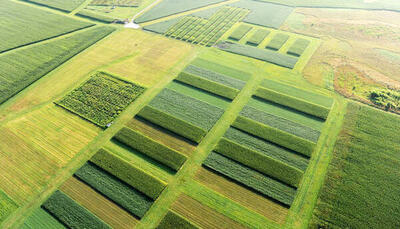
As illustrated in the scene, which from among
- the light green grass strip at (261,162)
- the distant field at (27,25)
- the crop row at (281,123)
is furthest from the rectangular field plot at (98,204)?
the distant field at (27,25)

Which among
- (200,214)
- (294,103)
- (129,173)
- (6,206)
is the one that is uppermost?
(294,103)

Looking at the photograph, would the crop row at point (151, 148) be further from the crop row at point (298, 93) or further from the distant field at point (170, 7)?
the distant field at point (170, 7)

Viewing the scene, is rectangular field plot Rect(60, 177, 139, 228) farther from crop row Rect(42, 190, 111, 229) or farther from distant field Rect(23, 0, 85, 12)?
distant field Rect(23, 0, 85, 12)

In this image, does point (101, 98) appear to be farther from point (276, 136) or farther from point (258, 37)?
point (258, 37)

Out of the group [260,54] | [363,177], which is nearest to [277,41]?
[260,54]

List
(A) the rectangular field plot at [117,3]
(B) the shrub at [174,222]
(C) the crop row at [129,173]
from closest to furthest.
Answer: (B) the shrub at [174,222]
(C) the crop row at [129,173]
(A) the rectangular field plot at [117,3]

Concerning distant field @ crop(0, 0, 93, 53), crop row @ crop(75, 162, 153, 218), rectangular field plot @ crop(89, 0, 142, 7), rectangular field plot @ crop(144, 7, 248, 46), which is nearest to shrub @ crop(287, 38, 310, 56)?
rectangular field plot @ crop(144, 7, 248, 46)

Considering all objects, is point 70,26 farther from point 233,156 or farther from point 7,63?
point 233,156
